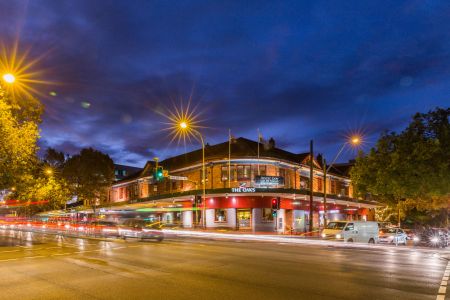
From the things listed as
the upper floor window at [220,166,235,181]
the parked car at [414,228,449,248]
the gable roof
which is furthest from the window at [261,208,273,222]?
the parked car at [414,228,449,248]

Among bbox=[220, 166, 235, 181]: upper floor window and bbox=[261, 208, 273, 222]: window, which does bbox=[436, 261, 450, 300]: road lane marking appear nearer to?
bbox=[261, 208, 273, 222]: window

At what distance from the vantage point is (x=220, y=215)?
46.6 metres

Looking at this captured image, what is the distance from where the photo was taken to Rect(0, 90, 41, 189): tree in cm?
1917

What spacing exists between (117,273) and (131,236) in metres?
16.5

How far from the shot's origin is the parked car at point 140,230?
27.0 m

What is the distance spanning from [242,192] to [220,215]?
492 cm

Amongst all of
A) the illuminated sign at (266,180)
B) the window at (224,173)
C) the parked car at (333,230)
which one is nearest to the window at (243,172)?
the window at (224,173)

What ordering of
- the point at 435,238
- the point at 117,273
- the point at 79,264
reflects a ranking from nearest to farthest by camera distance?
the point at 117,273, the point at 79,264, the point at 435,238

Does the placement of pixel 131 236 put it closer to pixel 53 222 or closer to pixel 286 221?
→ pixel 286 221

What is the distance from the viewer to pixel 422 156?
27656 mm

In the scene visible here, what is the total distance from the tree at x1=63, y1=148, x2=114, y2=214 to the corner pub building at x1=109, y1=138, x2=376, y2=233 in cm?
951

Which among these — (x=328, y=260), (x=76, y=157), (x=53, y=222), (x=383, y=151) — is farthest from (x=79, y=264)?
(x=76, y=157)

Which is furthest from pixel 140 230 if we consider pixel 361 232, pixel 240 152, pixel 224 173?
pixel 240 152

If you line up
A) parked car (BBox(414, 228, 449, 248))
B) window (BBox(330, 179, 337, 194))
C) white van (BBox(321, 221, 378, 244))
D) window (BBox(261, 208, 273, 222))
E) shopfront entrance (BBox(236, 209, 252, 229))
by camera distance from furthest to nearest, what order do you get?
1. window (BBox(330, 179, 337, 194))
2. window (BBox(261, 208, 273, 222))
3. shopfront entrance (BBox(236, 209, 252, 229))
4. parked car (BBox(414, 228, 449, 248))
5. white van (BBox(321, 221, 378, 244))
